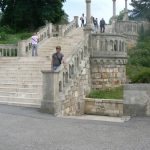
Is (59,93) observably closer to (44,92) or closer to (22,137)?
(44,92)

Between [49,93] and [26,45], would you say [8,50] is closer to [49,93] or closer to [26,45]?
[26,45]

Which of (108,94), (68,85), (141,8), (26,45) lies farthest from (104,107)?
(141,8)

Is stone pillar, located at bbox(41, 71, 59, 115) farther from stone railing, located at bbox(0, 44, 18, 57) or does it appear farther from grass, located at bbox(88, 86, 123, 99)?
stone railing, located at bbox(0, 44, 18, 57)

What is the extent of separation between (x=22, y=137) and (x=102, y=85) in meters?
11.7

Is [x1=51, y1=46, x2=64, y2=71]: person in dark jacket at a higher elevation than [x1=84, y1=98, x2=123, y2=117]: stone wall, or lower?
higher

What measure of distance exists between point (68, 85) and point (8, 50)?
8994 millimetres

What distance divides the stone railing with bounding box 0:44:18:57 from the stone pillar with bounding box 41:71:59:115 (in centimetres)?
1042

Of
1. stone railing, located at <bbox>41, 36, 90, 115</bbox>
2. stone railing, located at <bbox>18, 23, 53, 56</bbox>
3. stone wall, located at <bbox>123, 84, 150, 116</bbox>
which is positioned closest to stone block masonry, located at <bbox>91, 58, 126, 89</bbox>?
stone railing, located at <bbox>41, 36, 90, 115</bbox>

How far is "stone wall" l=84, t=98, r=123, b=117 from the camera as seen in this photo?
19.9 m

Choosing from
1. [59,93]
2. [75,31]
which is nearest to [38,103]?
[59,93]

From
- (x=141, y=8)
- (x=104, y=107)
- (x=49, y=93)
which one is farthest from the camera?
(x=141, y=8)

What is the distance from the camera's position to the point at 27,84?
1986cm

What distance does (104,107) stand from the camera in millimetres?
20234

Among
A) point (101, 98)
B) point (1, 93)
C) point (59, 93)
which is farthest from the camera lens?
point (101, 98)
